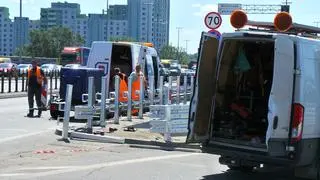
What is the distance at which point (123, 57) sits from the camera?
2291 centimetres

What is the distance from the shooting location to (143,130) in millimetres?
15375

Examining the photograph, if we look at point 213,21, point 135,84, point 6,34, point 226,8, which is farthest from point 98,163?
point 6,34

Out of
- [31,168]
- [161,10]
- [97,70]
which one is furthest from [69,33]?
[31,168]

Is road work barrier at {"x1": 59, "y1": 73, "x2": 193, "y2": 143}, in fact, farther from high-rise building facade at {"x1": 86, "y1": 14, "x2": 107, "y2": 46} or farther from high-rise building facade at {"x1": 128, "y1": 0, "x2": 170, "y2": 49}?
high-rise building facade at {"x1": 86, "y1": 14, "x2": 107, "y2": 46}

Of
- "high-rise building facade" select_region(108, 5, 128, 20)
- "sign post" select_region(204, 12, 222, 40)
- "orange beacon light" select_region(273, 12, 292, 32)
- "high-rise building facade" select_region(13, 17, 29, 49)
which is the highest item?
"high-rise building facade" select_region(108, 5, 128, 20)

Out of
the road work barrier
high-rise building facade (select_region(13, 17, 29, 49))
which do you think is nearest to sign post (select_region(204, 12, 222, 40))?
the road work barrier

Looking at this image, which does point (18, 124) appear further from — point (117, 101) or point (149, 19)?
point (149, 19)

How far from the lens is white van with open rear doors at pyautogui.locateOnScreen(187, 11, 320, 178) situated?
8.15m

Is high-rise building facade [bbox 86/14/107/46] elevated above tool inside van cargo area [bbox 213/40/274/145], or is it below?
above

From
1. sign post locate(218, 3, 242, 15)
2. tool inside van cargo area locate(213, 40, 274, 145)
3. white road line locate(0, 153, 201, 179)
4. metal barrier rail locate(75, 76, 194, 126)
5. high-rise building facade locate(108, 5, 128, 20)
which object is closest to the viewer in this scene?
tool inside van cargo area locate(213, 40, 274, 145)

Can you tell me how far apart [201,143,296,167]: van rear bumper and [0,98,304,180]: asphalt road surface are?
23.8 inches

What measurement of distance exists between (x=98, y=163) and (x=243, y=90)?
300 cm

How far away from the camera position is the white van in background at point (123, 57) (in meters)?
20.8

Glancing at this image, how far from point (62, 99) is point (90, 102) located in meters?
4.24
